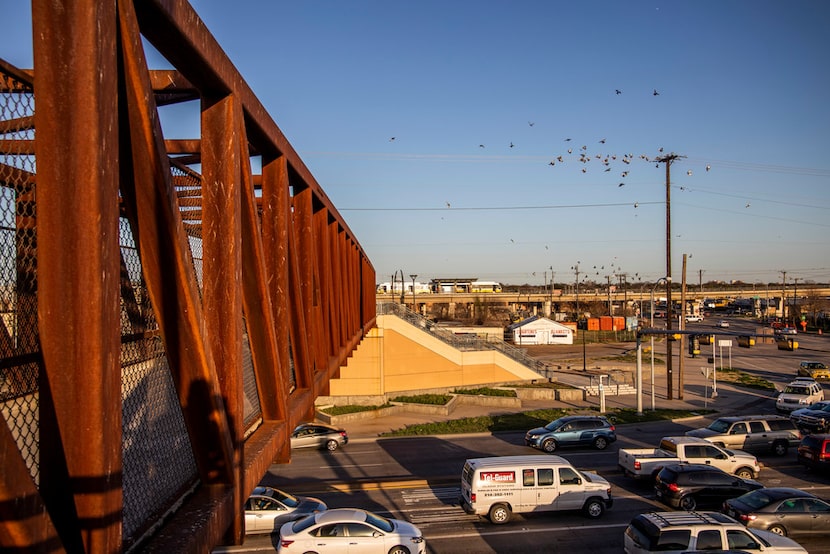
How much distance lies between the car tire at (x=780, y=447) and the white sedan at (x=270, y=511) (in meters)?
16.6

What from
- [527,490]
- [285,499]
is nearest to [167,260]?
[285,499]

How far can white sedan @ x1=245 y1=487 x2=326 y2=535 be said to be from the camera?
14.9 m

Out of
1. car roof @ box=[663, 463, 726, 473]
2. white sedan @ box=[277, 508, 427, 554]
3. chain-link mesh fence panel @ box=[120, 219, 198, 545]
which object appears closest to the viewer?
chain-link mesh fence panel @ box=[120, 219, 198, 545]

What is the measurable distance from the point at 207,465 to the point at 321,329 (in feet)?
18.3

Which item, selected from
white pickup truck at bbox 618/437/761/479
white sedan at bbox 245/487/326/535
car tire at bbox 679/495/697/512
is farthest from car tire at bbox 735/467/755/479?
white sedan at bbox 245/487/326/535

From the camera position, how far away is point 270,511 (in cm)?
1506

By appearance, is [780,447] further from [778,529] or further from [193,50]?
[193,50]

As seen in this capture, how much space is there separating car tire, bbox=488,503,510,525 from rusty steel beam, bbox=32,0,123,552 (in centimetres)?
1468

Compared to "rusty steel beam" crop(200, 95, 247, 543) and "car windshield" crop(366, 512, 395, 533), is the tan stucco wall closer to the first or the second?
"car windshield" crop(366, 512, 395, 533)

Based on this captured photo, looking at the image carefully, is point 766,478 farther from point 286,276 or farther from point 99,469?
point 99,469

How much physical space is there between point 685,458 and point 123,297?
1936 cm

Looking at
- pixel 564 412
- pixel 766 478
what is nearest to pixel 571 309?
pixel 564 412

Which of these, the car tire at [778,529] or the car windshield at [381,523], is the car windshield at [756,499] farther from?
the car windshield at [381,523]

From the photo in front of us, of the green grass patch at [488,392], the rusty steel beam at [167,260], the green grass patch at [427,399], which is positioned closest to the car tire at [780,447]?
the green grass patch at [488,392]
